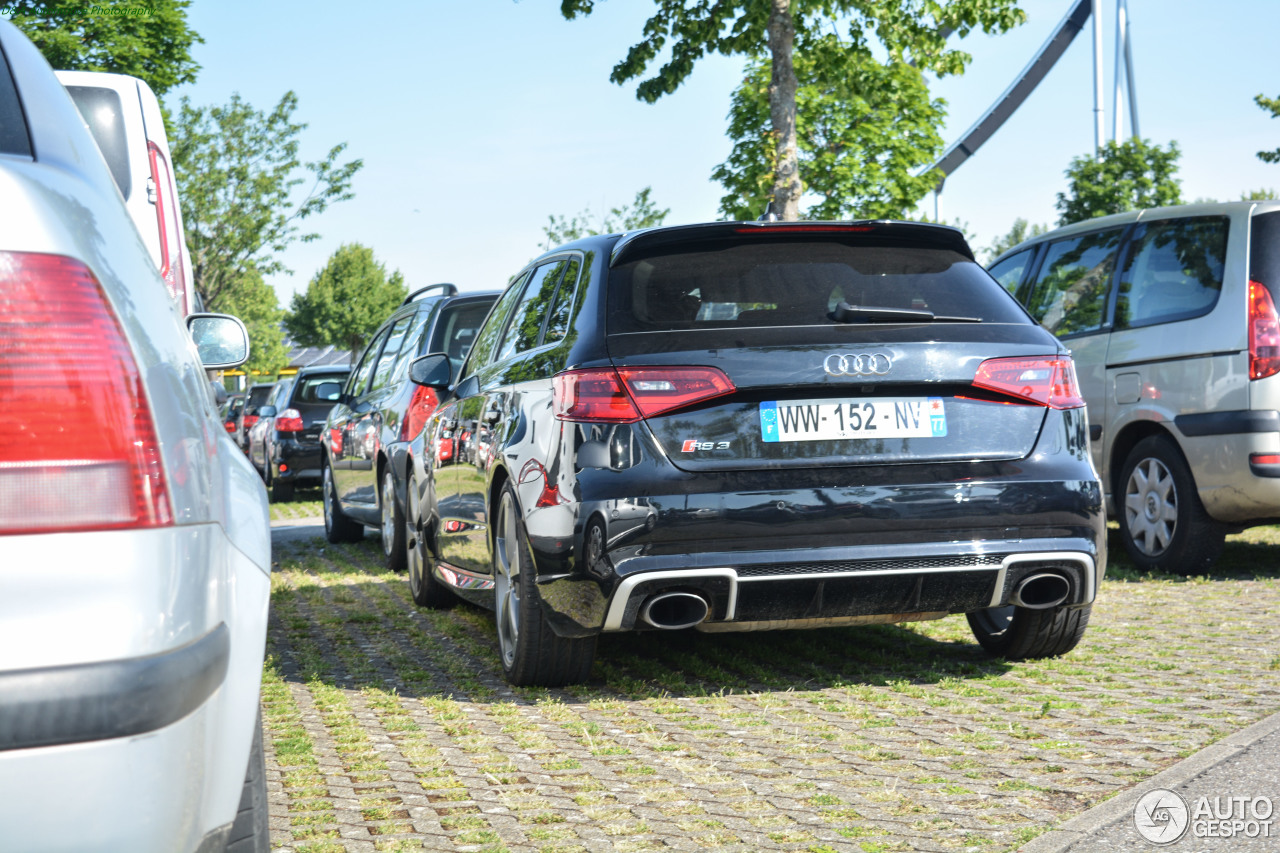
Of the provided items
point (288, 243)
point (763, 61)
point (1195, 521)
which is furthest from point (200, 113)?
point (1195, 521)

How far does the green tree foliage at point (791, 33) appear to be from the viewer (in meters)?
14.9

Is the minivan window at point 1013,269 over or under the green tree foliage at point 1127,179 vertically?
under

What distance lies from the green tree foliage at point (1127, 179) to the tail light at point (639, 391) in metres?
37.5

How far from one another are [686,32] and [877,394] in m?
12.5

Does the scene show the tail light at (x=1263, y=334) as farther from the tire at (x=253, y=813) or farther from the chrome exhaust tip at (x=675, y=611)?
the tire at (x=253, y=813)

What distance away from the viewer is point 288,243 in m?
37.3

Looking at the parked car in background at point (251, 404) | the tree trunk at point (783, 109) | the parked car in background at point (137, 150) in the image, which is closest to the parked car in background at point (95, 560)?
the parked car in background at point (137, 150)

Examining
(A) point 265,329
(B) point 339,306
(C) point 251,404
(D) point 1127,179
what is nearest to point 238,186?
(C) point 251,404

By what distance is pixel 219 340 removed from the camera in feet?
15.5

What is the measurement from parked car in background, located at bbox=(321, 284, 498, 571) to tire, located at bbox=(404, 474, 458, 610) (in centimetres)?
62

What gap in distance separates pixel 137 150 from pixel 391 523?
305 cm

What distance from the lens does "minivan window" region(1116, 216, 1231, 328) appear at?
7629mm

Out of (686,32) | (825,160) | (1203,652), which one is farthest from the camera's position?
(825,160)

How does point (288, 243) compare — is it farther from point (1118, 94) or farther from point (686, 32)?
point (1118, 94)
